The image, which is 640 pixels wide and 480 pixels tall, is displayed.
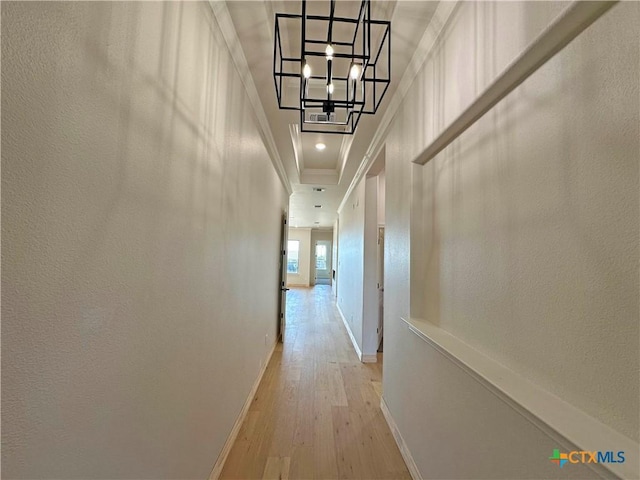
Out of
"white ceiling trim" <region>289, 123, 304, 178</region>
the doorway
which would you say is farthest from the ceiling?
the doorway

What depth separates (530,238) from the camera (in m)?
0.93

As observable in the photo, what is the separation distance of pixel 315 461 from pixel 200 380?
41.6 inches

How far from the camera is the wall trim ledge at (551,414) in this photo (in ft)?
2.02

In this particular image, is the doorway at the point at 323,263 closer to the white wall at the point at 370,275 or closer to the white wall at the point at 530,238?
the white wall at the point at 370,275

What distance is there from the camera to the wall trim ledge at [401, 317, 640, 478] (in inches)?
24.2

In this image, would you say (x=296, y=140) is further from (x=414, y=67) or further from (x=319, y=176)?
(x=414, y=67)

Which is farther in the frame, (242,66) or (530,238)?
(242,66)

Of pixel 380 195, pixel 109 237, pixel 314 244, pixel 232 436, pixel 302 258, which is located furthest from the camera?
pixel 314 244

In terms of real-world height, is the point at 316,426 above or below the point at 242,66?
below

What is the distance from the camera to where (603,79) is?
71 centimetres

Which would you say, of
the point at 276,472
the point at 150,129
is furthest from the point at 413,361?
the point at 150,129

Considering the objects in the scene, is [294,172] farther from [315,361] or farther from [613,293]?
[613,293]

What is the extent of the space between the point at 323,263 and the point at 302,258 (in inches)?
57.0

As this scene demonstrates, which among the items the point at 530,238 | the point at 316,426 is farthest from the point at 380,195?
the point at 530,238
